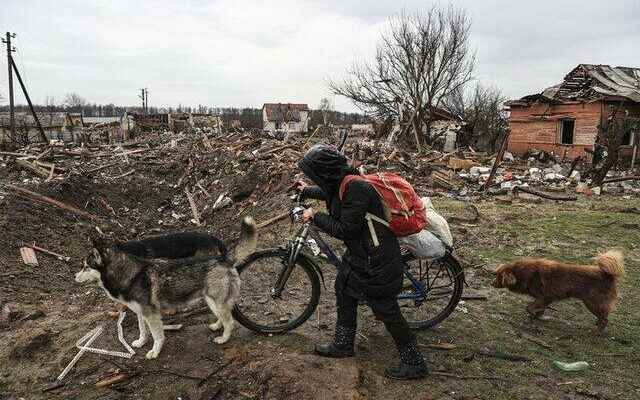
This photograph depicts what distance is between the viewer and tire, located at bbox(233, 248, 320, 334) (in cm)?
436

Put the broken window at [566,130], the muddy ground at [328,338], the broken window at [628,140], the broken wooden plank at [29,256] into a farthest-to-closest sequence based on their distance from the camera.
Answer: the broken window at [566,130] → the broken window at [628,140] → the broken wooden plank at [29,256] → the muddy ground at [328,338]

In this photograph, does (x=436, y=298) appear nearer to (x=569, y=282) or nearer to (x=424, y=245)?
(x=424, y=245)

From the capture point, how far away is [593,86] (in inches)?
923

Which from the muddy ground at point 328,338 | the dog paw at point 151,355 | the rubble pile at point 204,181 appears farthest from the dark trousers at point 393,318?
the rubble pile at point 204,181

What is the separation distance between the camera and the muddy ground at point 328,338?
12.2 ft

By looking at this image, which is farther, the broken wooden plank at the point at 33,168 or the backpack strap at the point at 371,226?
the broken wooden plank at the point at 33,168

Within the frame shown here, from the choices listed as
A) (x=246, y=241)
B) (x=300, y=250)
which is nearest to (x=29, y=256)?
(x=246, y=241)

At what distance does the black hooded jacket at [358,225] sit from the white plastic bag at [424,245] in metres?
0.50

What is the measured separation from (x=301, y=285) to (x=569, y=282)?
Answer: 2931mm

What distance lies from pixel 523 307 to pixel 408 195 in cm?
282

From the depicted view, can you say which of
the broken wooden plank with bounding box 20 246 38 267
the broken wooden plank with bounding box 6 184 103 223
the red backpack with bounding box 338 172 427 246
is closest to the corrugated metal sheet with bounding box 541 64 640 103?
the red backpack with bounding box 338 172 427 246

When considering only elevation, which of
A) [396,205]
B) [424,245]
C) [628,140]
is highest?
[628,140]

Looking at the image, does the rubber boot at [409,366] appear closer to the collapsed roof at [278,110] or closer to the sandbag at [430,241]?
the sandbag at [430,241]

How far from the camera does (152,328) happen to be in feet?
13.8
